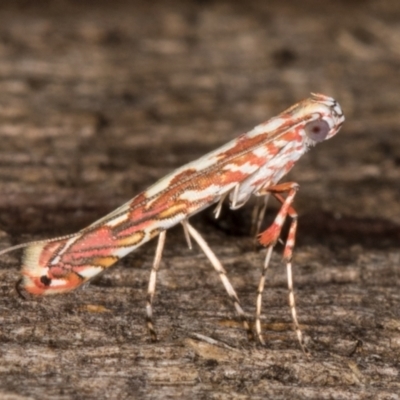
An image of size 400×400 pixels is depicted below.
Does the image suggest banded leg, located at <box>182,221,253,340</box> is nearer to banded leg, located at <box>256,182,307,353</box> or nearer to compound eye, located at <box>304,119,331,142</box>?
banded leg, located at <box>256,182,307,353</box>

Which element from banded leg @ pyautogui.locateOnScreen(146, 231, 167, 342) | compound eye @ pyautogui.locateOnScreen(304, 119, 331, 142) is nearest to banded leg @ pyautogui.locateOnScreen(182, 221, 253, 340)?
banded leg @ pyautogui.locateOnScreen(146, 231, 167, 342)

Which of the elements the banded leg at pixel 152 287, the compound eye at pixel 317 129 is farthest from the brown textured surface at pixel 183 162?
the compound eye at pixel 317 129

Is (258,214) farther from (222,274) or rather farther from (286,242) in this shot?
(222,274)

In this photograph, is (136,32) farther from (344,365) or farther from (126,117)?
(344,365)

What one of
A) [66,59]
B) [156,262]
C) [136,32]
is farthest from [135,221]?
[136,32]

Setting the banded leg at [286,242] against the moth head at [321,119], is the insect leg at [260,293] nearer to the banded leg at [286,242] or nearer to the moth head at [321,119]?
the banded leg at [286,242]

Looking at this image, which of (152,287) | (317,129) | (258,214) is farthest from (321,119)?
(152,287)
